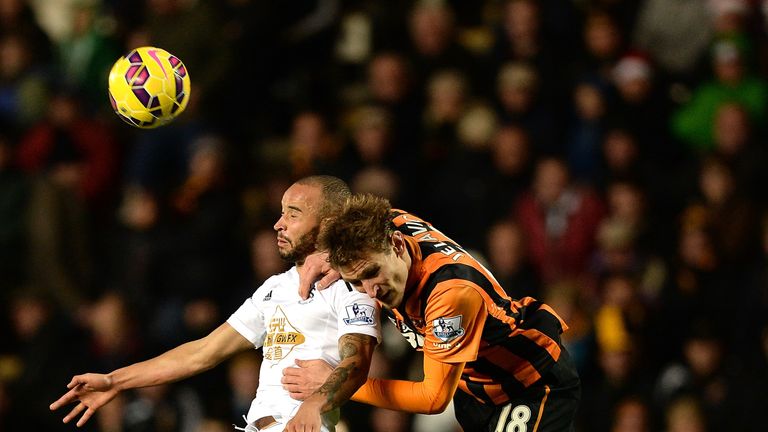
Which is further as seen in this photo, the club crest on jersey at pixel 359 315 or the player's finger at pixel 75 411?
the player's finger at pixel 75 411

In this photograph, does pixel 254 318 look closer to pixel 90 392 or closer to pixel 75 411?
pixel 90 392

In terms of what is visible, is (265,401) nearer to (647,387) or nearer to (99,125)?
(647,387)

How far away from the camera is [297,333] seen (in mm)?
6578

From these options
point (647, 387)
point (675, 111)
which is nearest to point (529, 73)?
point (675, 111)

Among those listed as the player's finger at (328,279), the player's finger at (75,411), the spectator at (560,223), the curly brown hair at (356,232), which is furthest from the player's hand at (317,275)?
the spectator at (560,223)

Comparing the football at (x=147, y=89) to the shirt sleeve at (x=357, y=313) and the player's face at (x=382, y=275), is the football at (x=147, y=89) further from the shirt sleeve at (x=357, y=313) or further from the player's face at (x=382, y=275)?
the player's face at (x=382, y=275)

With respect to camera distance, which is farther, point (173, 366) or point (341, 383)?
point (173, 366)

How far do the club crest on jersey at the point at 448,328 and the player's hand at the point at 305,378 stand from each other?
543 millimetres

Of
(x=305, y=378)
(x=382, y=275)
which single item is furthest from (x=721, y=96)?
(x=305, y=378)

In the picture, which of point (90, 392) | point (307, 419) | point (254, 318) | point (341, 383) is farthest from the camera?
point (254, 318)

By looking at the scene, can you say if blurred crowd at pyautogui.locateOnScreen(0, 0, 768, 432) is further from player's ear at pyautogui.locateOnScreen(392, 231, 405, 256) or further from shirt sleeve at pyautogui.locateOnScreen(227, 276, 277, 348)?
player's ear at pyautogui.locateOnScreen(392, 231, 405, 256)

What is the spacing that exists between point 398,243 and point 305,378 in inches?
29.8

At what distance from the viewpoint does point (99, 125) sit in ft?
42.5

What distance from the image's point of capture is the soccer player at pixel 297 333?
6.37 metres
